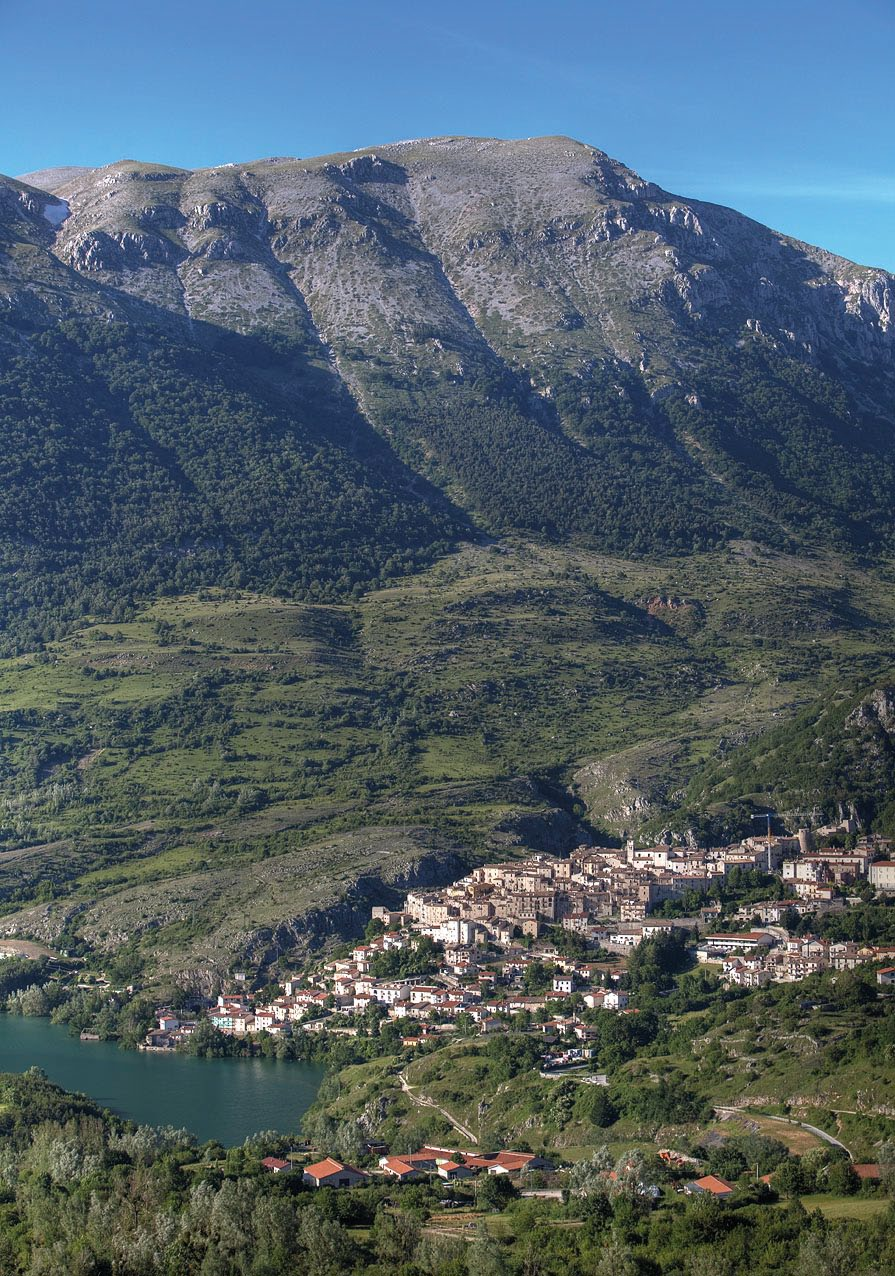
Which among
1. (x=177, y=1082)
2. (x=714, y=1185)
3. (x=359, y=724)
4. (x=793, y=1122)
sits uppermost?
(x=359, y=724)

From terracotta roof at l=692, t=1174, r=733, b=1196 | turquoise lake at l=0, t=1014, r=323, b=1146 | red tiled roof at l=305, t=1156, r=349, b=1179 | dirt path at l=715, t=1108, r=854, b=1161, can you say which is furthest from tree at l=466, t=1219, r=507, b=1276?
turquoise lake at l=0, t=1014, r=323, b=1146

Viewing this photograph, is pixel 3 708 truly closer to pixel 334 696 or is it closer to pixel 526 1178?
pixel 334 696

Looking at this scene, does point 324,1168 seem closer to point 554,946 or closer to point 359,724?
point 554,946

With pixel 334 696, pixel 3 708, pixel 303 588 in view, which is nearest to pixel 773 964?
pixel 334 696

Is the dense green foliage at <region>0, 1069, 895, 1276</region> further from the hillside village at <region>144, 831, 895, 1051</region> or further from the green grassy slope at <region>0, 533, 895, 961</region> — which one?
the green grassy slope at <region>0, 533, 895, 961</region>

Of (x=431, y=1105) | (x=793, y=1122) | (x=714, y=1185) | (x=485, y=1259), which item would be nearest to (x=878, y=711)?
(x=431, y=1105)

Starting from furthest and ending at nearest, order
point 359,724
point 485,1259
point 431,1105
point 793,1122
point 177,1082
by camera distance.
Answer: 1. point 359,724
2. point 177,1082
3. point 431,1105
4. point 793,1122
5. point 485,1259

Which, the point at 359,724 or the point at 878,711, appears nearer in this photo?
the point at 878,711

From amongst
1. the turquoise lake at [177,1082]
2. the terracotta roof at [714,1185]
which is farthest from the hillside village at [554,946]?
the terracotta roof at [714,1185]
